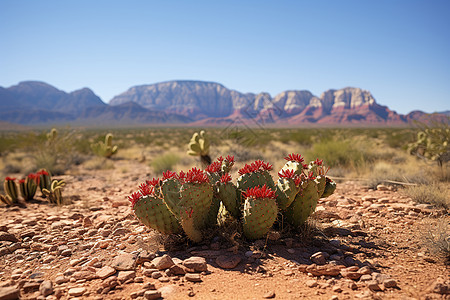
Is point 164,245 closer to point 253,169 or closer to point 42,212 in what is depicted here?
point 253,169

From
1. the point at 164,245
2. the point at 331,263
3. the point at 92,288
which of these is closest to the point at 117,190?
the point at 164,245

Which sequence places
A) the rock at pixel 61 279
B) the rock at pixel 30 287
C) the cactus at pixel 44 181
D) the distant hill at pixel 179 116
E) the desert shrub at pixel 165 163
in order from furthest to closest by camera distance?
the distant hill at pixel 179 116, the desert shrub at pixel 165 163, the cactus at pixel 44 181, the rock at pixel 61 279, the rock at pixel 30 287

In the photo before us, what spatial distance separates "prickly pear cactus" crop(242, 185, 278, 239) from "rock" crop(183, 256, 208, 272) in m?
0.63

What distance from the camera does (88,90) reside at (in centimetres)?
19938

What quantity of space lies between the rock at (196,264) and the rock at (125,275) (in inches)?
19.3

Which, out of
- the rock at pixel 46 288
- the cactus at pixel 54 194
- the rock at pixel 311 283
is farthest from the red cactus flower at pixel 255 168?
the cactus at pixel 54 194

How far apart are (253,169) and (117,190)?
16.2 ft

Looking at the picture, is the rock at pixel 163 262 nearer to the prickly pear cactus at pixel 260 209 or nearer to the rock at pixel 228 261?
the rock at pixel 228 261

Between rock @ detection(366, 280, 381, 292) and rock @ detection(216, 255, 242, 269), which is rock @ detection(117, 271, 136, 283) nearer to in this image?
rock @ detection(216, 255, 242, 269)

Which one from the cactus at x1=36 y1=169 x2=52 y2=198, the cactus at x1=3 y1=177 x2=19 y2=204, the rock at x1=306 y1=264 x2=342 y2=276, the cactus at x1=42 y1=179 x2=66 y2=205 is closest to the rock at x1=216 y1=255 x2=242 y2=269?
the rock at x1=306 y1=264 x2=342 y2=276

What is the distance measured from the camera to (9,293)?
2.44 m

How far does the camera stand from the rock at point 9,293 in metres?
2.41

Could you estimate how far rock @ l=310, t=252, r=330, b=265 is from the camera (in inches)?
114

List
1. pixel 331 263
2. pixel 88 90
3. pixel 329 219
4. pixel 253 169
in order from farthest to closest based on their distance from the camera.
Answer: pixel 88 90
pixel 329 219
pixel 253 169
pixel 331 263
